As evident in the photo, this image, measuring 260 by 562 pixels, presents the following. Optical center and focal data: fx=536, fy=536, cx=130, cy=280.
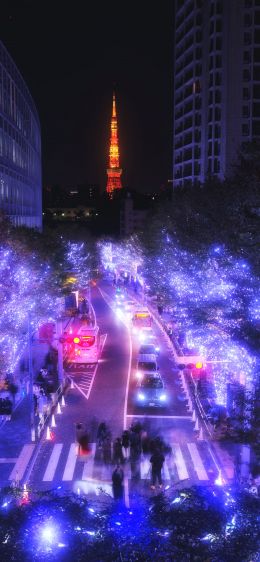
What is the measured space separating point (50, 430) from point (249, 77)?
54.5 meters

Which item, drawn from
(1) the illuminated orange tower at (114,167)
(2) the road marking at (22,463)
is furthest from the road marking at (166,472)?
(1) the illuminated orange tower at (114,167)

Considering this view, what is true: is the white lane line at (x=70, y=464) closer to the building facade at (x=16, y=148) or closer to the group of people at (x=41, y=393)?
the group of people at (x=41, y=393)

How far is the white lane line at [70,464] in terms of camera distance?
14.6 metres

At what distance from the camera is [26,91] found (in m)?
45.2

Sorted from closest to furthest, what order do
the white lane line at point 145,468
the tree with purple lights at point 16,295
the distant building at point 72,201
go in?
the white lane line at point 145,468
the tree with purple lights at point 16,295
the distant building at point 72,201

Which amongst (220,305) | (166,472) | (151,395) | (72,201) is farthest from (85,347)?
(72,201)

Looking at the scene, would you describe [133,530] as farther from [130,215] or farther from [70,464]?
[130,215]

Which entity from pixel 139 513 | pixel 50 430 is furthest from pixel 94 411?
pixel 139 513

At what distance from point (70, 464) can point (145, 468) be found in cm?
218

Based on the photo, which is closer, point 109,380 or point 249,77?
point 109,380

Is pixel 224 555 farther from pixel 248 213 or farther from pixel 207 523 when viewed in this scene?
pixel 248 213

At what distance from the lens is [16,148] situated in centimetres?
3916

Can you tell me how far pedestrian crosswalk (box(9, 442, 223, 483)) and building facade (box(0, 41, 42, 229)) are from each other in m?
14.6

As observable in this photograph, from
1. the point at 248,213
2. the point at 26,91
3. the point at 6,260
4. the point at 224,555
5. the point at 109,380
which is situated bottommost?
the point at 109,380
